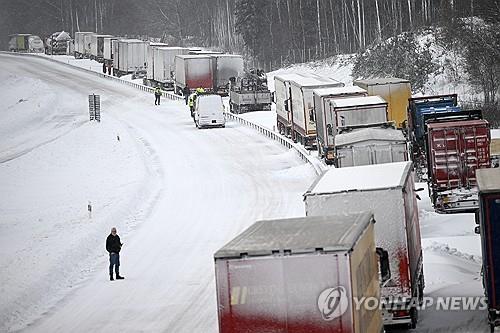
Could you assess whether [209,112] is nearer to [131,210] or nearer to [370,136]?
[131,210]

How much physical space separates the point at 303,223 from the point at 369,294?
132cm

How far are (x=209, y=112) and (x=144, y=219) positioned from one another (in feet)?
70.7

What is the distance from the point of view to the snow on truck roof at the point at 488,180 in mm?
14586

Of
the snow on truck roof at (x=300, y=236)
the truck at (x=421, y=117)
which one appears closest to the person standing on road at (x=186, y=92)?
the truck at (x=421, y=117)

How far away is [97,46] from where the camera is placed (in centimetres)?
9925

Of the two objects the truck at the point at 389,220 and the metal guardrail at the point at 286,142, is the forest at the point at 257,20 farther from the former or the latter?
the truck at the point at 389,220

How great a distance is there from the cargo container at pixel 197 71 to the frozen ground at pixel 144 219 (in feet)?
7.61

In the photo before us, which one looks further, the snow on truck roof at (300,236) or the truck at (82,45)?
the truck at (82,45)

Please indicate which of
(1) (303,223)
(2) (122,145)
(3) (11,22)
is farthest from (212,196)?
(3) (11,22)

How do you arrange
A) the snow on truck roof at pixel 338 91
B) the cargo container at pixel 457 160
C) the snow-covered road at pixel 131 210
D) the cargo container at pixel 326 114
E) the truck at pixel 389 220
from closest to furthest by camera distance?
the truck at pixel 389 220
the snow-covered road at pixel 131 210
the cargo container at pixel 457 160
the cargo container at pixel 326 114
the snow on truck roof at pixel 338 91

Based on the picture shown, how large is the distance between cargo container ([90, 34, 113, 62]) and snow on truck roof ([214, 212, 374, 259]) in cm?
8632

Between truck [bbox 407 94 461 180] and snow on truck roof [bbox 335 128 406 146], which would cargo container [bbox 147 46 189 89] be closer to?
truck [bbox 407 94 461 180]

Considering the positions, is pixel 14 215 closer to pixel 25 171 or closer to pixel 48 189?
pixel 48 189

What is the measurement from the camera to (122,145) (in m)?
48.2
